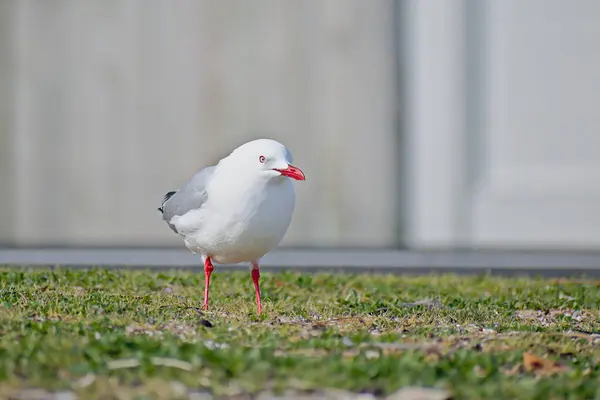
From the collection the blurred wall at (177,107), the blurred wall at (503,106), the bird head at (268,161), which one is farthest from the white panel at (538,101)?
the bird head at (268,161)

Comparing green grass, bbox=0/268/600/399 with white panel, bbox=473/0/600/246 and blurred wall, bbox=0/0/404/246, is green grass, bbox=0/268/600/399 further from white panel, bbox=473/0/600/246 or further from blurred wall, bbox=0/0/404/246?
blurred wall, bbox=0/0/404/246

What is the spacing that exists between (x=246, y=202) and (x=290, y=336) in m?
1.04

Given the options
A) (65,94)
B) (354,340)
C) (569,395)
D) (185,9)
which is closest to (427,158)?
(185,9)

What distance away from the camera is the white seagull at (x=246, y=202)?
6.31 m

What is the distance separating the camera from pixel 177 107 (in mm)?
12469

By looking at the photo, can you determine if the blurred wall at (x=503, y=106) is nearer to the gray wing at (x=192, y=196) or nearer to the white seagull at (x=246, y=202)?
the gray wing at (x=192, y=196)

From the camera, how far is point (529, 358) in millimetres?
4941

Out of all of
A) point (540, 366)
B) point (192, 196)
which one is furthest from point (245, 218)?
point (540, 366)

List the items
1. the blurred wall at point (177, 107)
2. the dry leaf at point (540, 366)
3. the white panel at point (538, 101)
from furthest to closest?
the blurred wall at point (177, 107)
the white panel at point (538, 101)
the dry leaf at point (540, 366)

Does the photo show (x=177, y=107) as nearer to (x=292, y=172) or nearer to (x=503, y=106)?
(x=503, y=106)

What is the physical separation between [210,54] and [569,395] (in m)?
8.68

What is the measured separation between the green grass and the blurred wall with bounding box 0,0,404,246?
11.7 feet

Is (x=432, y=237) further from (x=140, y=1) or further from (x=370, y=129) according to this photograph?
(x=140, y=1)

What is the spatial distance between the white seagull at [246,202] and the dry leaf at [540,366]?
69.9 inches
